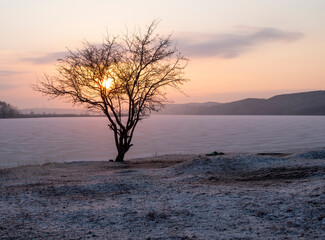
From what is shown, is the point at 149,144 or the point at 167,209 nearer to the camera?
the point at 167,209

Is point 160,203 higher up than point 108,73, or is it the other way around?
point 108,73

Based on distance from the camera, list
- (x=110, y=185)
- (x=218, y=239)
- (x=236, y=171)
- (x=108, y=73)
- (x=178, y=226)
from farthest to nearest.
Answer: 1. (x=108, y=73)
2. (x=236, y=171)
3. (x=110, y=185)
4. (x=178, y=226)
5. (x=218, y=239)

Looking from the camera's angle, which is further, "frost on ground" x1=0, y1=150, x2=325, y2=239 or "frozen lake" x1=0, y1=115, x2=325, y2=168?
"frozen lake" x1=0, y1=115, x2=325, y2=168

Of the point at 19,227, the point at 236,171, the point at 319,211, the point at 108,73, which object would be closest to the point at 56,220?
the point at 19,227

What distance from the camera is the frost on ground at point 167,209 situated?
6.82 m

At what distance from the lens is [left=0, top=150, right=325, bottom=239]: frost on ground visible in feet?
22.4

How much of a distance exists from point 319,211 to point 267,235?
164cm

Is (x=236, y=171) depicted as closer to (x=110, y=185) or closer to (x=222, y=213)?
(x=110, y=185)

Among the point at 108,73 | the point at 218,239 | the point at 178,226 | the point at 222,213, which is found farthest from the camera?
the point at 108,73

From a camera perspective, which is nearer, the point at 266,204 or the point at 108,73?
the point at 266,204

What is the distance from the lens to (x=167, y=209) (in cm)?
833

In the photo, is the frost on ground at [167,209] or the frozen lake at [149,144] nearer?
the frost on ground at [167,209]

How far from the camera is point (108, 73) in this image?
2119cm

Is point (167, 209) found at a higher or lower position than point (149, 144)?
higher
